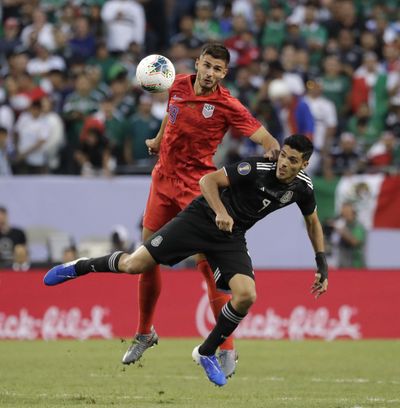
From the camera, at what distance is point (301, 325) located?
1772 centimetres

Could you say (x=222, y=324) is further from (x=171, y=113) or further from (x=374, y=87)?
(x=374, y=87)

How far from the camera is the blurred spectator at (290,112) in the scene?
1944 centimetres

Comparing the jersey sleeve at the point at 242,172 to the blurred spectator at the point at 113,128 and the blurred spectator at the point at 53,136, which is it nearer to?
the blurred spectator at the point at 53,136

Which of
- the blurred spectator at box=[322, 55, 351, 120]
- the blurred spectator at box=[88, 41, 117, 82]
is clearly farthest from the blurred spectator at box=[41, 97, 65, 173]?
the blurred spectator at box=[322, 55, 351, 120]

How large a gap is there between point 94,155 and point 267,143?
8990mm

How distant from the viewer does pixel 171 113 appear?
36.8 ft

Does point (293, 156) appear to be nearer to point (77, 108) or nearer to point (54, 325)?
point (54, 325)

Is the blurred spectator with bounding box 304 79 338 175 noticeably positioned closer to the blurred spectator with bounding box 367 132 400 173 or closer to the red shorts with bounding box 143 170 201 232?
the blurred spectator with bounding box 367 132 400 173

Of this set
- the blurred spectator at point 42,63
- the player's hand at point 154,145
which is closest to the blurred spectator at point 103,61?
the blurred spectator at point 42,63

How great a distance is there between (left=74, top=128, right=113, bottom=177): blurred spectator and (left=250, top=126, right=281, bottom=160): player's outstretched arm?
8562mm

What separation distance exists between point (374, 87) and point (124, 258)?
11.5 m

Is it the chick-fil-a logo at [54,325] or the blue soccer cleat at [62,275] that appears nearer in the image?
the blue soccer cleat at [62,275]

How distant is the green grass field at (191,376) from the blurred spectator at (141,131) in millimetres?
3919

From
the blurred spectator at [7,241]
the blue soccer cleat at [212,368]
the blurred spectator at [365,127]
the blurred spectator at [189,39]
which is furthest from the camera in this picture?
the blurred spectator at [189,39]
